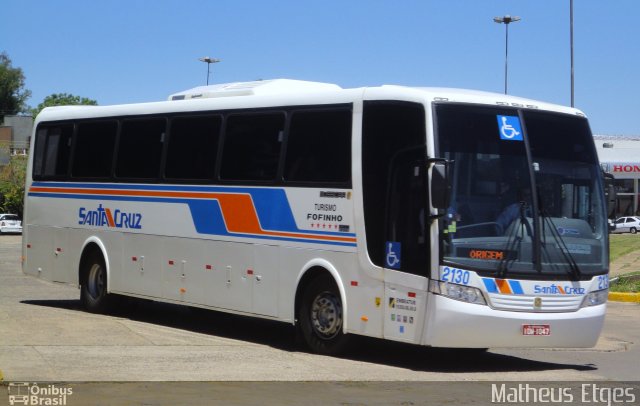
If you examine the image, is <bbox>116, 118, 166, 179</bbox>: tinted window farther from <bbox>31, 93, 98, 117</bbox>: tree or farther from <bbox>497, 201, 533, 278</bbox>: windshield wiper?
<bbox>31, 93, 98, 117</bbox>: tree

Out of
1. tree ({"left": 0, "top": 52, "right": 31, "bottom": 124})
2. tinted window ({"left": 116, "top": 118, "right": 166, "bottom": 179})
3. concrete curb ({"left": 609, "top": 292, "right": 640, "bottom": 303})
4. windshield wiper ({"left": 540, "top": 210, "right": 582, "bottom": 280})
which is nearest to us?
windshield wiper ({"left": 540, "top": 210, "right": 582, "bottom": 280})

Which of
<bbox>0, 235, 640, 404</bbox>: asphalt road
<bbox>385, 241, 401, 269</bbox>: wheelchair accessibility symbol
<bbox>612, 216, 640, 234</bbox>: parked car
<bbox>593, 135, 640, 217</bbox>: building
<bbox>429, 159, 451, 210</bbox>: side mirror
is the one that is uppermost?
<bbox>593, 135, 640, 217</bbox>: building

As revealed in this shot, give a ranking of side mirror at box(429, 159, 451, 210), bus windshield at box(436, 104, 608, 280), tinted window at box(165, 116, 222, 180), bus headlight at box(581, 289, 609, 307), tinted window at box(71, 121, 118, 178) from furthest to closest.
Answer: tinted window at box(71, 121, 118, 178) < tinted window at box(165, 116, 222, 180) < bus headlight at box(581, 289, 609, 307) < bus windshield at box(436, 104, 608, 280) < side mirror at box(429, 159, 451, 210)

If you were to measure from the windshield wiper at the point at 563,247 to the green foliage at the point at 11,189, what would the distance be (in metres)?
71.8

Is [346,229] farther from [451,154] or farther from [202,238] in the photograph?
[202,238]

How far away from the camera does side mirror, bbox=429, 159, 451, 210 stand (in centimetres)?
1192

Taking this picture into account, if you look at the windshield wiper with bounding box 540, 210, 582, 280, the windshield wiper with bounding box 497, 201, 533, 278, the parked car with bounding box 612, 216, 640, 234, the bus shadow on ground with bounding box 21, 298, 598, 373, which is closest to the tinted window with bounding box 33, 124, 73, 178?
the bus shadow on ground with bounding box 21, 298, 598, 373

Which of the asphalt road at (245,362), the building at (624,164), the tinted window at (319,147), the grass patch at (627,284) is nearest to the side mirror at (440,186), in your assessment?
the tinted window at (319,147)

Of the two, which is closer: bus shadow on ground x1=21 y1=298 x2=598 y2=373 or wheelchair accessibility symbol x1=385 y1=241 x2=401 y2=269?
wheelchair accessibility symbol x1=385 y1=241 x2=401 y2=269

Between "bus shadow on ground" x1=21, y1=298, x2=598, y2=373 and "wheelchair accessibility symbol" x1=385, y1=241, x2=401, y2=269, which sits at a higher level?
"wheelchair accessibility symbol" x1=385, y1=241, x2=401, y2=269

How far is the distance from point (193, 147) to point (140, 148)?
1.57 meters

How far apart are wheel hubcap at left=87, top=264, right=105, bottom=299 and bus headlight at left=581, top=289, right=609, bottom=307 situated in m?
9.11

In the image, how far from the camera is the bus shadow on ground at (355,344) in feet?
44.4

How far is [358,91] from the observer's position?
13.7 metres
